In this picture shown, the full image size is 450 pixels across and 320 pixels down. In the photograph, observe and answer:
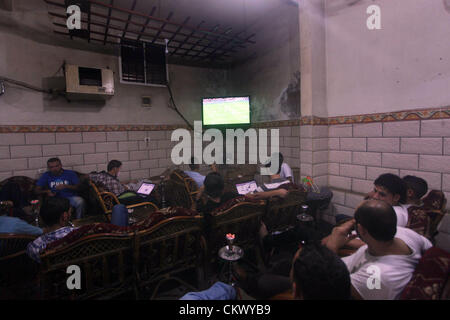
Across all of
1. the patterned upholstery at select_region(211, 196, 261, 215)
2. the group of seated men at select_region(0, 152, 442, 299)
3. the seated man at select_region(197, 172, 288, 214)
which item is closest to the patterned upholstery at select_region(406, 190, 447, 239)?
the group of seated men at select_region(0, 152, 442, 299)

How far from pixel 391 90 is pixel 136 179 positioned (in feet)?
15.4

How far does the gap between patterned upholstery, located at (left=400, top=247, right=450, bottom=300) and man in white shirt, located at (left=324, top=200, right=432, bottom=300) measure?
48 millimetres

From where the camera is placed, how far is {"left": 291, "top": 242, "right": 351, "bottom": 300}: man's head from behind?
0.90 meters

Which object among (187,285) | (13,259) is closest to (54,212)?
(13,259)

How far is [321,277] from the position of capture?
0.91 metres

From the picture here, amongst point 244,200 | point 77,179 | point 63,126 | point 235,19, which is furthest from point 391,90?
point 63,126

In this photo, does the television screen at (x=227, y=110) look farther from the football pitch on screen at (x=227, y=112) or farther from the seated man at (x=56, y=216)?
the seated man at (x=56, y=216)

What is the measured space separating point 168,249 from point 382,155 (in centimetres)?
287

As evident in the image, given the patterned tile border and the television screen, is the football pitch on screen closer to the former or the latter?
the television screen

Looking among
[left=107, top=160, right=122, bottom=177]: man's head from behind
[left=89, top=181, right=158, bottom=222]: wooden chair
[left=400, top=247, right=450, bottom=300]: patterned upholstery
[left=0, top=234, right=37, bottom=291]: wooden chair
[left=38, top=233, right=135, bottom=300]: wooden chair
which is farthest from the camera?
[left=107, top=160, right=122, bottom=177]: man's head from behind

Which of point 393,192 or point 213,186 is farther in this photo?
point 213,186

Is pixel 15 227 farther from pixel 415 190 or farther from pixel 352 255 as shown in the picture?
pixel 415 190

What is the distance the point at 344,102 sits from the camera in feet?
11.2

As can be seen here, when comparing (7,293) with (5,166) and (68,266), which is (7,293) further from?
(5,166)
